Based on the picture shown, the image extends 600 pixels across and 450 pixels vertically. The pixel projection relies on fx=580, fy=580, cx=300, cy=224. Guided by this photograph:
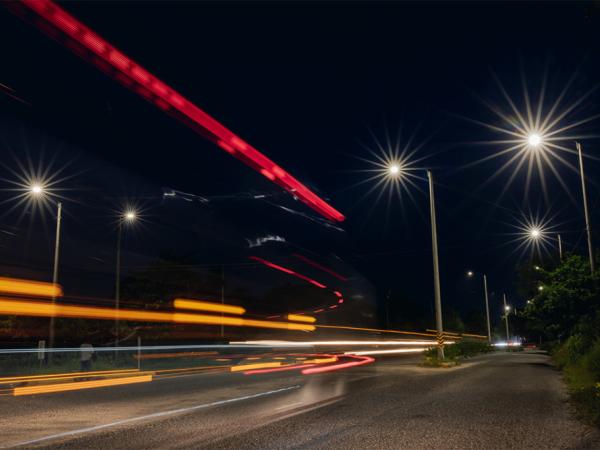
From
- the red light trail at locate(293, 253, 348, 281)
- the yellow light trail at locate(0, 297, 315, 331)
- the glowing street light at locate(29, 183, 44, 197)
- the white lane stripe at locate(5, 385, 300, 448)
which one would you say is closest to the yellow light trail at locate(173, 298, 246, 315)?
the yellow light trail at locate(0, 297, 315, 331)

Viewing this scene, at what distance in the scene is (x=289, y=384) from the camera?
55.6ft

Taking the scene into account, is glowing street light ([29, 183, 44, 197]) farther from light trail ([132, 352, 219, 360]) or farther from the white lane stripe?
the white lane stripe

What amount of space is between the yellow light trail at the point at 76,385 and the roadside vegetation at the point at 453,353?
1229 cm

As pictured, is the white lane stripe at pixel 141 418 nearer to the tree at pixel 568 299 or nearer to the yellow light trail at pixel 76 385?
the yellow light trail at pixel 76 385

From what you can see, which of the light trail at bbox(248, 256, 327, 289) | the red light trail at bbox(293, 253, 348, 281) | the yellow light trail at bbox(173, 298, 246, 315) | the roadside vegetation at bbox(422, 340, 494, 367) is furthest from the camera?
the red light trail at bbox(293, 253, 348, 281)

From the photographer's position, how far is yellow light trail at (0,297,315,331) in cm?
1516

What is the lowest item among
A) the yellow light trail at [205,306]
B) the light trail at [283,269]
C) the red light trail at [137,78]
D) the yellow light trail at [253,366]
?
the yellow light trail at [253,366]

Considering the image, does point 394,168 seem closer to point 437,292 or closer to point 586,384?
point 437,292

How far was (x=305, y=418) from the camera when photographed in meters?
9.82

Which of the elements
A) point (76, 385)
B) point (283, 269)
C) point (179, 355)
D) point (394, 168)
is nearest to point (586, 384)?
point (76, 385)

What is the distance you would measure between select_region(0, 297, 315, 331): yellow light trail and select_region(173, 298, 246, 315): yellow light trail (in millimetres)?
274

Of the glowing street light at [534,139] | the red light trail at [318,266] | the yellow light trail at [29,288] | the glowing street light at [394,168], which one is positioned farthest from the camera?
the red light trail at [318,266]

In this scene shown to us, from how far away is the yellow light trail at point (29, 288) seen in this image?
14555 millimetres

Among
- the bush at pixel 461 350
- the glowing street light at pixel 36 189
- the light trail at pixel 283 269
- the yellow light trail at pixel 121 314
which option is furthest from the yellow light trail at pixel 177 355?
the bush at pixel 461 350
